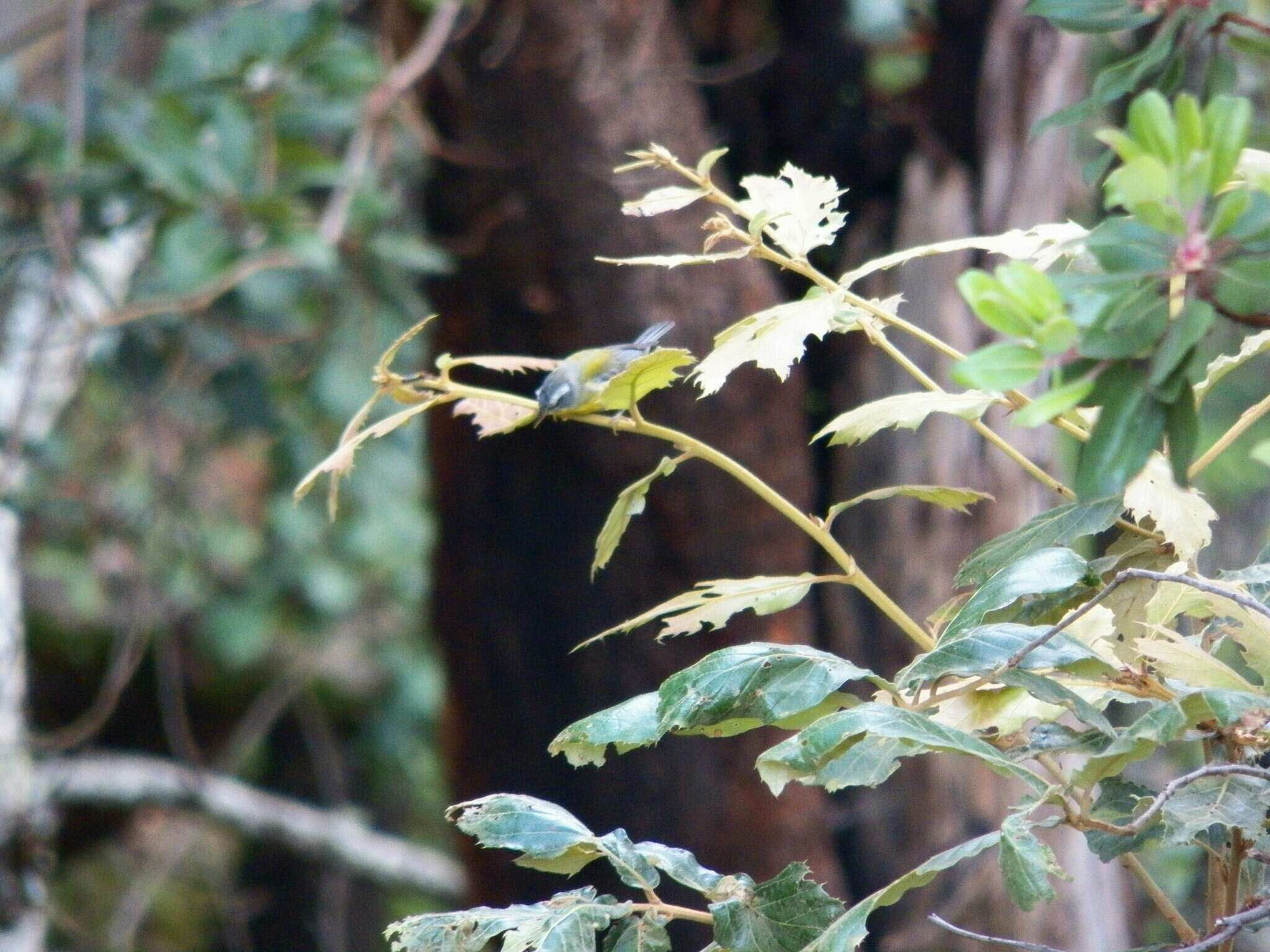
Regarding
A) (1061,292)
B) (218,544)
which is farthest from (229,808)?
(1061,292)

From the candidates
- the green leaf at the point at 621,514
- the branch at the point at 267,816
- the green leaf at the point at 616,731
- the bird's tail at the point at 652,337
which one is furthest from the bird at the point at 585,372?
the branch at the point at 267,816

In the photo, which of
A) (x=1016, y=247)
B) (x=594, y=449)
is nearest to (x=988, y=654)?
(x=1016, y=247)

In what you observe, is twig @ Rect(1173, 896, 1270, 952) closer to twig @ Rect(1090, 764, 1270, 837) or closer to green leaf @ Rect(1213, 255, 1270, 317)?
twig @ Rect(1090, 764, 1270, 837)

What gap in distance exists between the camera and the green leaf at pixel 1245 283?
424mm

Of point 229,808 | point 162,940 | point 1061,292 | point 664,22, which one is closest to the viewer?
point 1061,292

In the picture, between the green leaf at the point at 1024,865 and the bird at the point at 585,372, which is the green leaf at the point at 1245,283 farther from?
the bird at the point at 585,372

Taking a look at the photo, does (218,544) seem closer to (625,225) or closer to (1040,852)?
(625,225)

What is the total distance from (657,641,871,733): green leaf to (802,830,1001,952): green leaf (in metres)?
0.08

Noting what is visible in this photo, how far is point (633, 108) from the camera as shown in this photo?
1.95m

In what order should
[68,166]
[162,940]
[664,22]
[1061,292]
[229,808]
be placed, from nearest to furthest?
1. [1061,292]
2. [68,166]
3. [664,22]
4. [229,808]
5. [162,940]

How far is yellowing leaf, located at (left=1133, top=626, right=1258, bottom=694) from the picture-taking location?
0.52 m

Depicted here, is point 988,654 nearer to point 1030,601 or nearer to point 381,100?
point 1030,601

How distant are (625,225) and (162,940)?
10.5 ft

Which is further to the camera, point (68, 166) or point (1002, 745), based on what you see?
point (68, 166)
